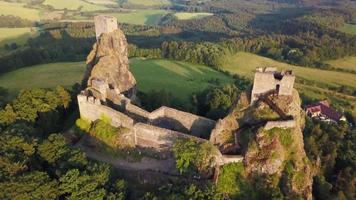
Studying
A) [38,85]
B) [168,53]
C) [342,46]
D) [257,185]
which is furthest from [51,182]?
[342,46]

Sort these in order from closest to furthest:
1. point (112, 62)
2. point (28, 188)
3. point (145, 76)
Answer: point (28, 188) < point (112, 62) < point (145, 76)

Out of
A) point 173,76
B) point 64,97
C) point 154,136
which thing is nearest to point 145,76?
point 173,76

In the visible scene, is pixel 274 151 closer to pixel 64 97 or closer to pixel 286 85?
pixel 286 85

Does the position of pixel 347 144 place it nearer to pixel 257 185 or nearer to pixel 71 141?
pixel 257 185

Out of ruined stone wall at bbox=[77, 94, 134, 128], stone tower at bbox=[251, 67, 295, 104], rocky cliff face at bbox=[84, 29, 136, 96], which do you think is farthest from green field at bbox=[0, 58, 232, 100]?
stone tower at bbox=[251, 67, 295, 104]

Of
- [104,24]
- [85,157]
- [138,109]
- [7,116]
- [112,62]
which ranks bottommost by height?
[85,157]

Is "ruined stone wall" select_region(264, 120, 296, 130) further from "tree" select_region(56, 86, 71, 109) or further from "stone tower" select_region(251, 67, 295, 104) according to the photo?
"tree" select_region(56, 86, 71, 109)
